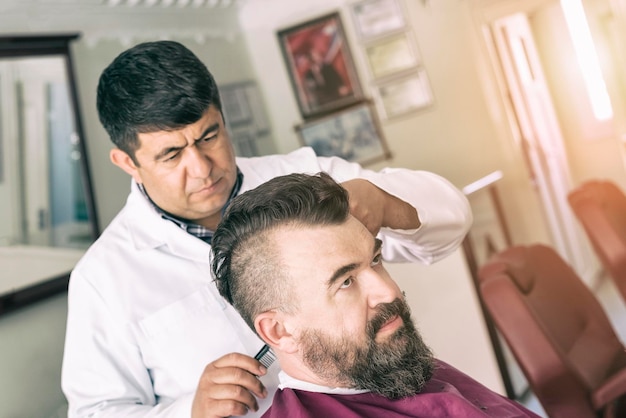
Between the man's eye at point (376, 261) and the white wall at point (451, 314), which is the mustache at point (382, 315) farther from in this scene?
the white wall at point (451, 314)

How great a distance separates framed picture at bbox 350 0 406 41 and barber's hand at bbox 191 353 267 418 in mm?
809

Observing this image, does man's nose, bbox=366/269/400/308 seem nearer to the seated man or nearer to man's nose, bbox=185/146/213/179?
the seated man

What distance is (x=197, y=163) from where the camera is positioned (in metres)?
0.92

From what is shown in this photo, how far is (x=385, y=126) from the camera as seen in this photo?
4.59ft

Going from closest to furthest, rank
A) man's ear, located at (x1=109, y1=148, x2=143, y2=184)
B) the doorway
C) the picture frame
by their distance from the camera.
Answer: man's ear, located at (x1=109, y1=148, x2=143, y2=184)
the picture frame
the doorway

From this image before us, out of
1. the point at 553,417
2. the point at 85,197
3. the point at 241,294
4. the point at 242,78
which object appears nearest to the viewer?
the point at 241,294

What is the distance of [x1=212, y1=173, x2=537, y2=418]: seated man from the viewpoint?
0.83m

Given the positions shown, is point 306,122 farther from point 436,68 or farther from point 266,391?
point 266,391

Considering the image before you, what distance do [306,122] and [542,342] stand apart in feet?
2.22

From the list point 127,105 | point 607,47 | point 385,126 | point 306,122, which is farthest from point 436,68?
point 127,105

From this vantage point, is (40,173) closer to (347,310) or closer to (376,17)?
(347,310)

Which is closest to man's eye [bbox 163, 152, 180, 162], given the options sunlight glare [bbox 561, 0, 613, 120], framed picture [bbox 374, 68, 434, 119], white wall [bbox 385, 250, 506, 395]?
white wall [bbox 385, 250, 506, 395]

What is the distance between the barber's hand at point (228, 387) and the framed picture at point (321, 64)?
2.26 ft

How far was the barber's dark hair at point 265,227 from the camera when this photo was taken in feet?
2.73
